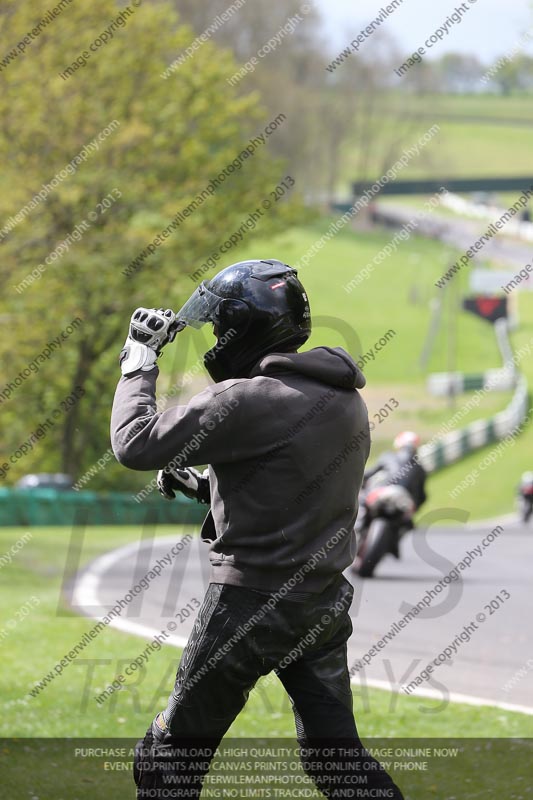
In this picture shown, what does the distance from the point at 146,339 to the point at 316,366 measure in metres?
0.49

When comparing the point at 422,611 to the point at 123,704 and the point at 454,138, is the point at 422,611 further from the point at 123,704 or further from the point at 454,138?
the point at 454,138

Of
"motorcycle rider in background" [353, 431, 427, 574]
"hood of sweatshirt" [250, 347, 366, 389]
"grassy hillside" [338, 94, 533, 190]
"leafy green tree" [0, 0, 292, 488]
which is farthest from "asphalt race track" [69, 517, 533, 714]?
"grassy hillside" [338, 94, 533, 190]

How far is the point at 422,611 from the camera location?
11.2 meters

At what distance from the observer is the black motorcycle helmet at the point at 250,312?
12.0 feet

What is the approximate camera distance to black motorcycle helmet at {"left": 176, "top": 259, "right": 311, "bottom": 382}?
3.66m

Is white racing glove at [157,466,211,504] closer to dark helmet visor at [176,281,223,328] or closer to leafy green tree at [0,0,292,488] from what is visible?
dark helmet visor at [176,281,223,328]

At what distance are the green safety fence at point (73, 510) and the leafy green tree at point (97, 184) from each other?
120 inches

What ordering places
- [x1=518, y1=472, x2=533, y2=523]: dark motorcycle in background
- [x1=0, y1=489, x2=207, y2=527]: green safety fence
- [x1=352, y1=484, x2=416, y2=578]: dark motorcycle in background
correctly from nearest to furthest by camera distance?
1. [x1=352, y1=484, x2=416, y2=578]: dark motorcycle in background
2. [x1=518, y1=472, x2=533, y2=523]: dark motorcycle in background
3. [x1=0, y1=489, x2=207, y2=527]: green safety fence

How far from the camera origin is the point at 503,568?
1580cm

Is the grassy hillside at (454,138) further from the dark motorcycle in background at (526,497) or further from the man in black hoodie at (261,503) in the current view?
the man in black hoodie at (261,503)

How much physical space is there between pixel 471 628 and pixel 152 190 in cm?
2010

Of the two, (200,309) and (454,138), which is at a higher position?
(200,309)

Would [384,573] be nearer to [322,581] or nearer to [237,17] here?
[322,581]

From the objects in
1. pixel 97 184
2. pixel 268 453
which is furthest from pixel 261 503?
pixel 97 184
